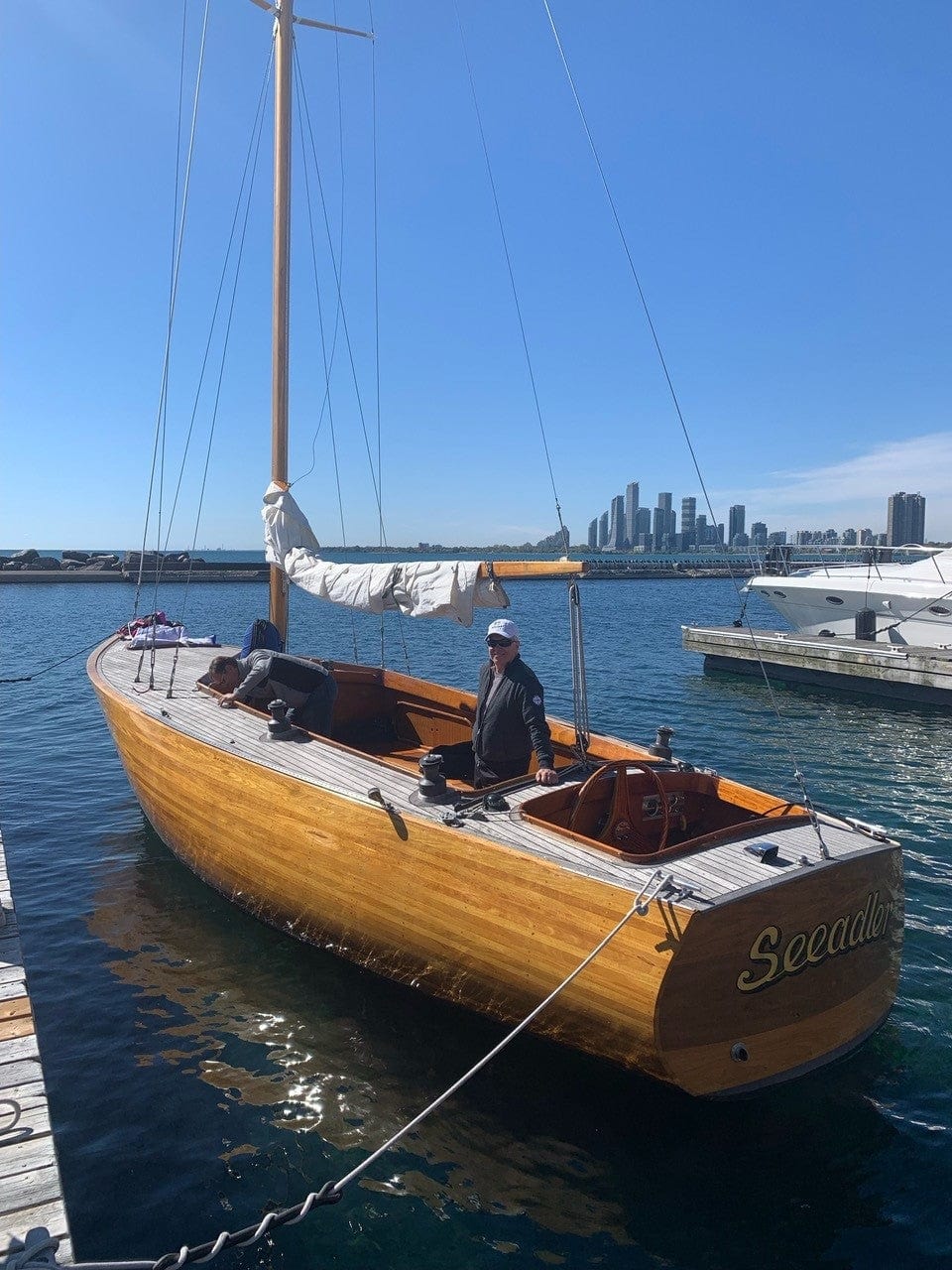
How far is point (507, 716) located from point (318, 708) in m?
2.75

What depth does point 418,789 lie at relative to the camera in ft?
20.5

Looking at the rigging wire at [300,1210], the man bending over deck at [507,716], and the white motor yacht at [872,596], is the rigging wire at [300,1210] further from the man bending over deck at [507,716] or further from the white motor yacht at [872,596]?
the white motor yacht at [872,596]

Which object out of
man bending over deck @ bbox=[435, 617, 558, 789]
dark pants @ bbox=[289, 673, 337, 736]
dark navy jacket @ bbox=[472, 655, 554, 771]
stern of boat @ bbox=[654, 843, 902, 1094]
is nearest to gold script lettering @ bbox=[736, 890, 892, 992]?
stern of boat @ bbox=[654, 843, 902, 1094]

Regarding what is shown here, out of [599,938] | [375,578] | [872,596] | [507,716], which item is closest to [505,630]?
[507,716]

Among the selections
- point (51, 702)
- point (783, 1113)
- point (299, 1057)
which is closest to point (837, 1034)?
point (783, 1113)

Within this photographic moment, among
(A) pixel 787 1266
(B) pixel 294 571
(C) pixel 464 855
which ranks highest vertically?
(B) pixel 294 571

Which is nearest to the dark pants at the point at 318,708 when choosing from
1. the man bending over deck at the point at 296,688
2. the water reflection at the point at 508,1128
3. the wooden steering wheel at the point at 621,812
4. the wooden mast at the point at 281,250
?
the man bending over deck at the point at 296,688

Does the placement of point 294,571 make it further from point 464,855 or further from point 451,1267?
point 451,1267

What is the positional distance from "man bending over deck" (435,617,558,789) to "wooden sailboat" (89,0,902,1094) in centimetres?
45

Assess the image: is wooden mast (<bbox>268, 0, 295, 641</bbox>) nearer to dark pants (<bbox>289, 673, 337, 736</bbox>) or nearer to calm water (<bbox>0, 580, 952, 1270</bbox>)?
dark pants (<bbox>289, 673, 337, 736</bbox>)

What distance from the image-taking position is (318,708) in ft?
29.4

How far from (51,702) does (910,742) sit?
17848 mm

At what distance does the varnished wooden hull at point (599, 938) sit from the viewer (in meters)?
4.73

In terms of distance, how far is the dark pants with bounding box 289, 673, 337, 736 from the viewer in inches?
351
